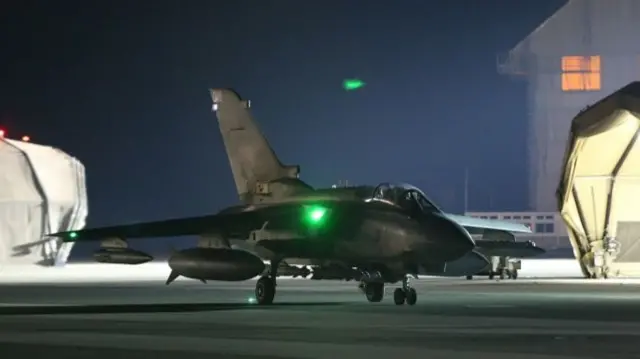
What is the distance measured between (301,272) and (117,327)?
910 cm

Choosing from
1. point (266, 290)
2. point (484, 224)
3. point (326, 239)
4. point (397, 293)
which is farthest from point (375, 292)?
point (484, 224)

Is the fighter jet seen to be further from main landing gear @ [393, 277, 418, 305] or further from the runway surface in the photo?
the runway surface

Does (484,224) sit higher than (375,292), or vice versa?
(484,224)

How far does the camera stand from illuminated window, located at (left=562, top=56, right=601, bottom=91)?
78.8 m

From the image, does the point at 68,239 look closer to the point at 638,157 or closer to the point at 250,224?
the point at 250,224

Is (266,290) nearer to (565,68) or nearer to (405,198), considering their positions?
(405,198)

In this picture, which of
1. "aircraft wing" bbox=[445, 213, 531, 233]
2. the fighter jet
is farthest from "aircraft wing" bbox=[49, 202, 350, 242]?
"aircraft wing" bbox=[445, 213, 531, 233]

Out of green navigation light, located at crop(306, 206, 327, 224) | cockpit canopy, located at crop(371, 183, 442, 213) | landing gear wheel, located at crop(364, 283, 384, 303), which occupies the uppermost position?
cockpit canopy, located at crop(371, 183, 442, 213)

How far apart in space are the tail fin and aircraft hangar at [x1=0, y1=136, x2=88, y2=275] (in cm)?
2570

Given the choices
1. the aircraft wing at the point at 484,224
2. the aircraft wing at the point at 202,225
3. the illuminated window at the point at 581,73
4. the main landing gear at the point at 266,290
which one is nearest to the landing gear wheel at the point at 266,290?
the main landing gear at the point at 266,290

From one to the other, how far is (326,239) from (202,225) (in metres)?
2.52

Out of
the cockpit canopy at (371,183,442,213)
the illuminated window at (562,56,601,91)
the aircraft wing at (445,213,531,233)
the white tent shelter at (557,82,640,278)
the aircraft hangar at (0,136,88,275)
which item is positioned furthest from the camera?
the illuminated window at (562,56,601,91)

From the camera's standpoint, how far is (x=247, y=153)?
30.3m

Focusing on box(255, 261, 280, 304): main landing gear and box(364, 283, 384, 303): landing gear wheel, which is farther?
box(364, 283, 384, 303): landing gear wheel
